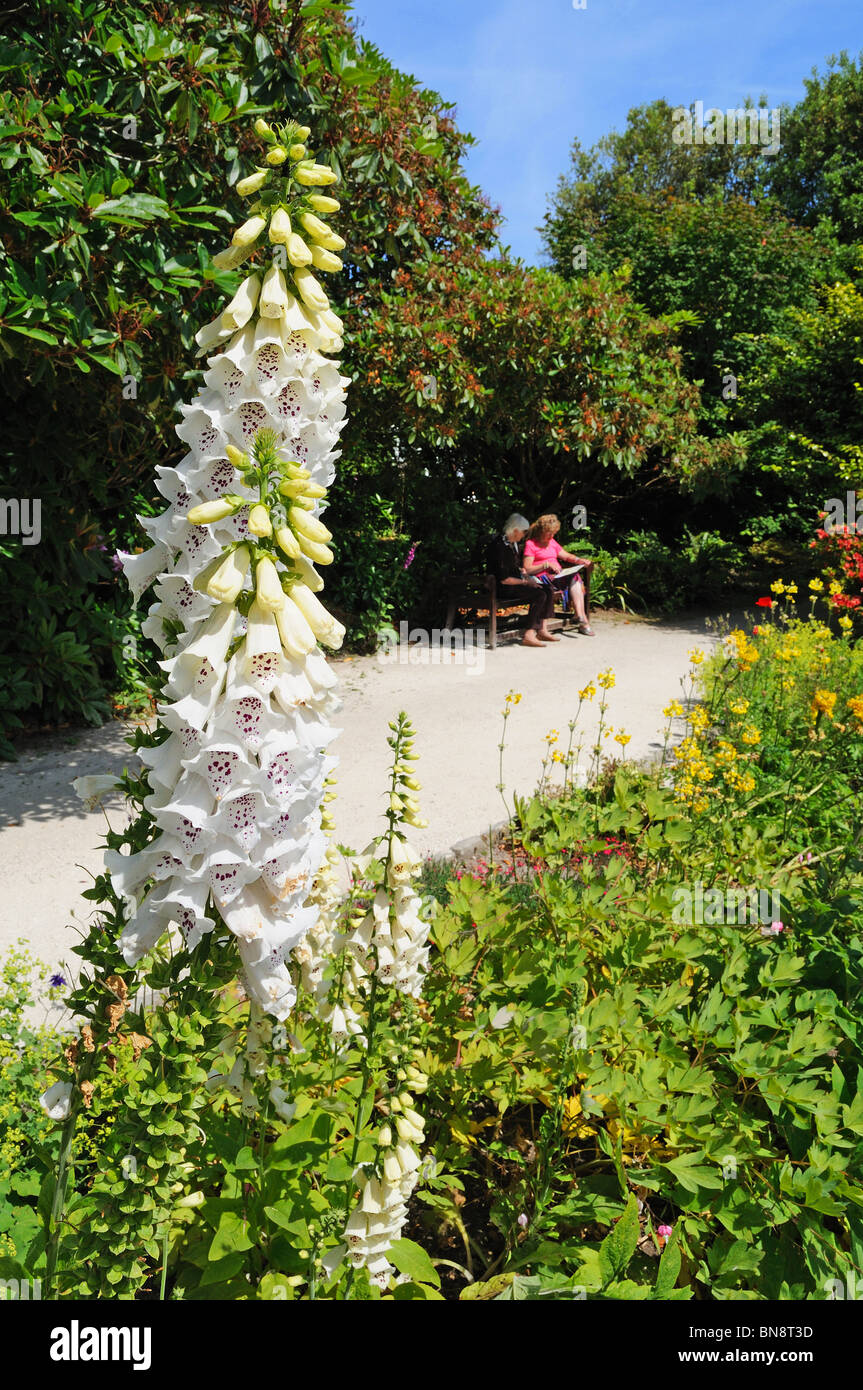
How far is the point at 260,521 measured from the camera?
4.22 ft

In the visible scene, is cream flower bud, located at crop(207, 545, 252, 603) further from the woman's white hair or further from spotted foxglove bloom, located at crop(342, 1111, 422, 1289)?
the woman's white hair

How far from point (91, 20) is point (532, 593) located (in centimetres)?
757

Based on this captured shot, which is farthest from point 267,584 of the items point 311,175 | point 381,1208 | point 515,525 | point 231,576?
point 515,525

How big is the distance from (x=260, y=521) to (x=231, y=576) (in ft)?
0.34

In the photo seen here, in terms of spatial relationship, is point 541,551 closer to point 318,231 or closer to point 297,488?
point 318,231

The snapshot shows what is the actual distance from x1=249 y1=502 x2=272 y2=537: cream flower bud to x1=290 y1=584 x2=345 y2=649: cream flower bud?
6.1 inches

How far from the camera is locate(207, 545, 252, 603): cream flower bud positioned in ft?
4.35

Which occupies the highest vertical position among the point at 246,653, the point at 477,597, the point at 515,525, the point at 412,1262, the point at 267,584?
the point at 515,525

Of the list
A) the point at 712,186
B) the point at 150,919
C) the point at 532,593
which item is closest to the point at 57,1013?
the point at 150,919

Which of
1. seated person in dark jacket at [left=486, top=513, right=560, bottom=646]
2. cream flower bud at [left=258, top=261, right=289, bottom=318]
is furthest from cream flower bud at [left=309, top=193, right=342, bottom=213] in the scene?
seated person in dark jacket at [left=486, top=513, right=560, bottom=646]

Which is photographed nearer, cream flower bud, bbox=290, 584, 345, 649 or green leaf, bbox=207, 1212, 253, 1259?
cream flower bud, bbox=290, 584, 345, 649

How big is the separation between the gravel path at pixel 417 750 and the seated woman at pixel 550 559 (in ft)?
2.84

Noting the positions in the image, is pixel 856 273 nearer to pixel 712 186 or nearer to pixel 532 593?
pixel 532 593

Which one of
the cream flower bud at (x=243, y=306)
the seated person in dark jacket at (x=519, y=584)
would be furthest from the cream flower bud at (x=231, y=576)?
the seated person in dark jacket at (x=519, y=584)
